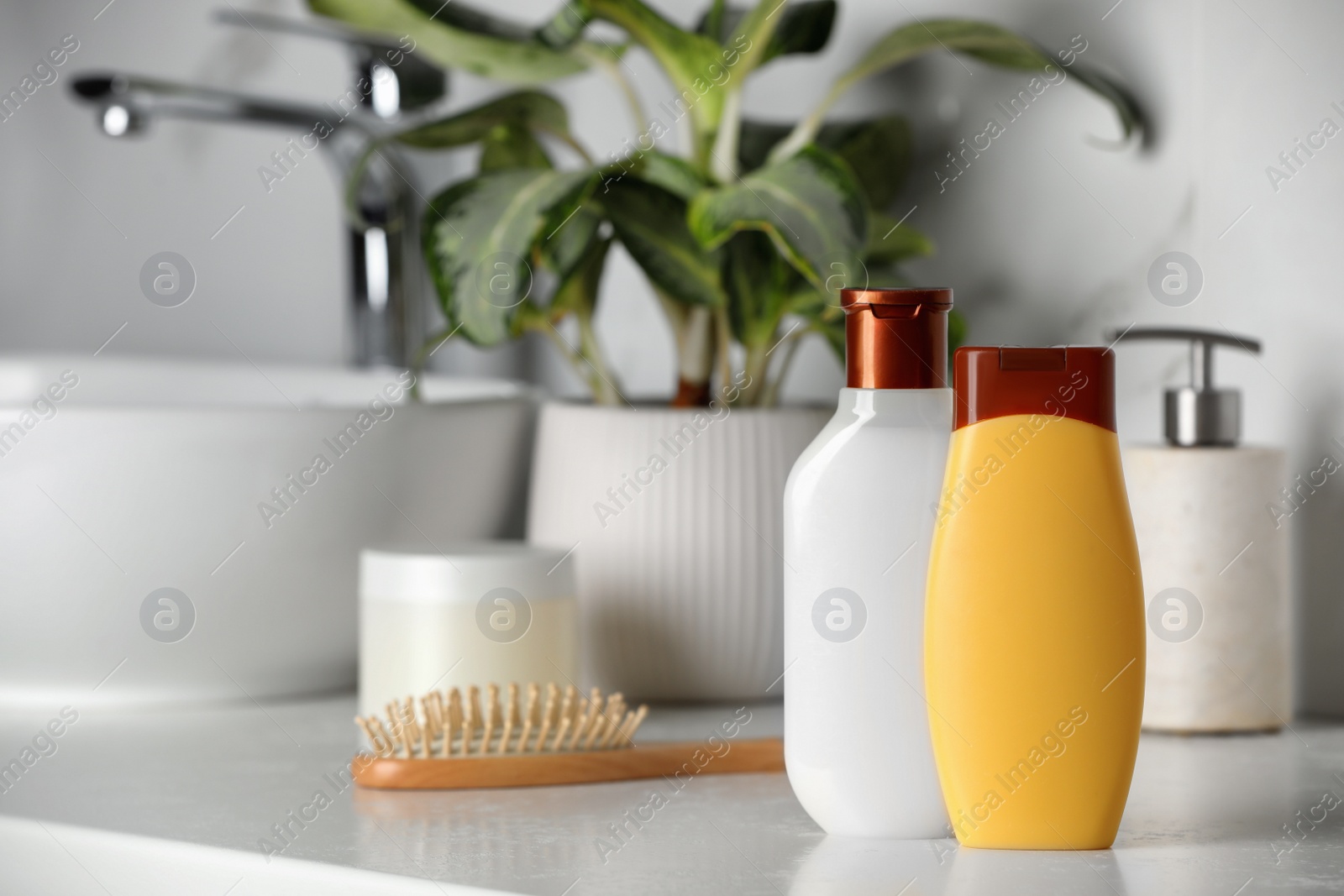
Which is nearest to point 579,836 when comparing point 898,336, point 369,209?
point 898,336

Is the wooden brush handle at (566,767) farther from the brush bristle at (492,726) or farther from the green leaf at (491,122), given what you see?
the green leaf at (491,122)

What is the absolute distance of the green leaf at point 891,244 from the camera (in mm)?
699

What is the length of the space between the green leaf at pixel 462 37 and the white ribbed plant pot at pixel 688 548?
7.1 inches

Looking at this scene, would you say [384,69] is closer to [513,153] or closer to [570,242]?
[513,153]

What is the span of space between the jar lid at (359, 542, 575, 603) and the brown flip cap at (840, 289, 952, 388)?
0.69 ft

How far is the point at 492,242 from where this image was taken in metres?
0.60

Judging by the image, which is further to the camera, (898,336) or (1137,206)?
(1137,206)

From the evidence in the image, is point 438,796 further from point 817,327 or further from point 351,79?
point 351,79

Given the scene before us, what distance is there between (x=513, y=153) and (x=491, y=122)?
47 mm

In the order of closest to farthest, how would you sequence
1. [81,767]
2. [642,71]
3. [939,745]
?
[939,745] → [81,767] → [642,71]

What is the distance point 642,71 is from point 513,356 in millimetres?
225

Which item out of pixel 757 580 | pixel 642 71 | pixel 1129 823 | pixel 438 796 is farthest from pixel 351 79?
pixel 1129 823

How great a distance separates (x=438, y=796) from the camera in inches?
19.6

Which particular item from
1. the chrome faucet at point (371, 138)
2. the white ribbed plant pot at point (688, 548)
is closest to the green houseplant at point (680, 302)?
the white ribbed plant pot at point (688, 548)
